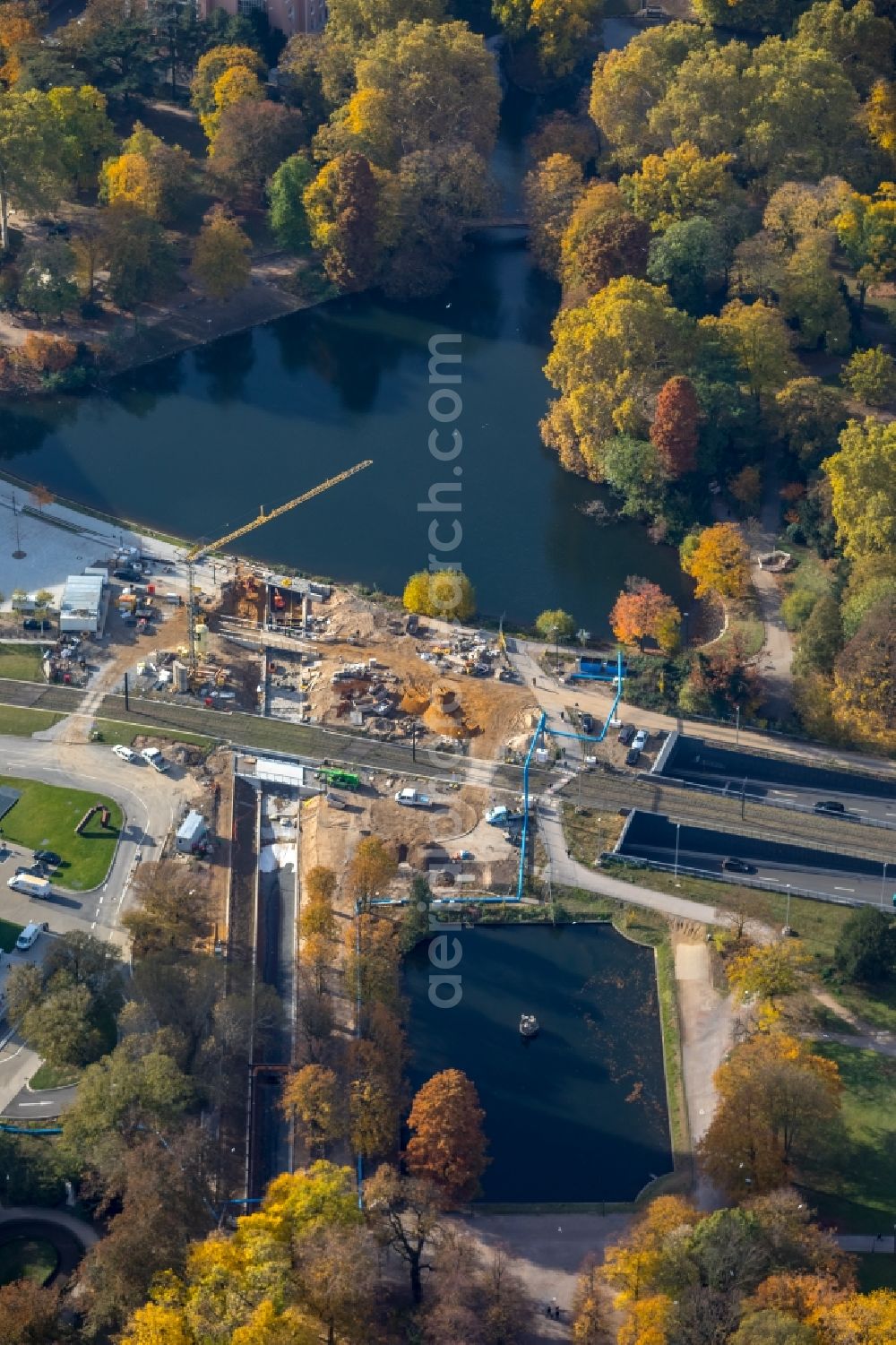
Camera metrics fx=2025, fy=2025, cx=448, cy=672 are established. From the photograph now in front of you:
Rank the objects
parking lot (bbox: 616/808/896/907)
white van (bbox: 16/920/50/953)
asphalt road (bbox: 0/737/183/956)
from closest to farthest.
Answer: white van (bbox: 16/920/50/953)
asphalt road (bbox: 0/737/183/956)
parking lot (bbox: 616/808/896/907)

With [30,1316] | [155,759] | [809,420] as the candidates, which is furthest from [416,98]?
[30,1316]

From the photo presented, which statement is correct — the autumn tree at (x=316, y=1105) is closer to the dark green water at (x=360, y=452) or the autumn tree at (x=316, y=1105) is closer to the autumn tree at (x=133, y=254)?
the dark green water at (x=360, y=452)

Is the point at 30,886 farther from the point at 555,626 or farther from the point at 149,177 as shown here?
the point at 149,177

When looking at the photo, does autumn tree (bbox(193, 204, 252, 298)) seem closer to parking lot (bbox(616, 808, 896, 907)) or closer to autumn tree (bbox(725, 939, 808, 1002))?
parking lot (bbox(616, 808, 896, 907))

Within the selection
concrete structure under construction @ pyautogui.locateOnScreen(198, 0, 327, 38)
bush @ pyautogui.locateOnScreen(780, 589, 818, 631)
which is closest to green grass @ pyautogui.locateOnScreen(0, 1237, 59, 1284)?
bush @ pyautogui.locateOnScreen(780, 589, 818, 631)

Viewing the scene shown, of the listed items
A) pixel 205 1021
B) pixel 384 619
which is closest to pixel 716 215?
pixel 384 619

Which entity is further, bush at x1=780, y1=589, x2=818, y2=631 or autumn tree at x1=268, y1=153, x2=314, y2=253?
autumn tree at x1=268, y1=153, x2=314, y2=253

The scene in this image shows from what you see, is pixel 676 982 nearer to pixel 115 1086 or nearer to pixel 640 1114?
pixel 640 1114

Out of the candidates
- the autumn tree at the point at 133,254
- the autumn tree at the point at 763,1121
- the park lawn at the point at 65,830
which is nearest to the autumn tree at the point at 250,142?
the autumn tree at the point at 133,254
